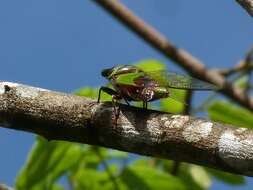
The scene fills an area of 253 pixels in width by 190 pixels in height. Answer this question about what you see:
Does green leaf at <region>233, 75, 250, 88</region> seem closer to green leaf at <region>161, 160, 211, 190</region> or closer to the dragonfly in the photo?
green leaf at <region>161, 160, 211, 190</region>

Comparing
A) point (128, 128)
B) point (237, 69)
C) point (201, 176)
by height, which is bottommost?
point (201, 176)

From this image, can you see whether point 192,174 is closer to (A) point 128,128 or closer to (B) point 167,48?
(B) point 167,48

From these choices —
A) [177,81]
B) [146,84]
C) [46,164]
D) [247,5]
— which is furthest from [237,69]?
[247,5]

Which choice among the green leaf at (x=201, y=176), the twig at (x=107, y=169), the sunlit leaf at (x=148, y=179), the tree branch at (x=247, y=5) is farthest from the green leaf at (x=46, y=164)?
the tree branch at (x=247, y=5)

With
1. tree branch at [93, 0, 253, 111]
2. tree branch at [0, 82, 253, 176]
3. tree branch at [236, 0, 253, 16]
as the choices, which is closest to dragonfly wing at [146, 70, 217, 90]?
tree branch at [0, 82, 253, 176]

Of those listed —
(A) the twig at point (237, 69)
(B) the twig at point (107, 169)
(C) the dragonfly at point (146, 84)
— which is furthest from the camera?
(A) the twig at point (237, 69)

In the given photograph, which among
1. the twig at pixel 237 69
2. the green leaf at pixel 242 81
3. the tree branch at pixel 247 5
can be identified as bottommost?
the green leaf at pixel 242 81

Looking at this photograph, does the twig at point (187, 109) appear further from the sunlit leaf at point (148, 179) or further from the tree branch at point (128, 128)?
the tree branch at point (128, 128)

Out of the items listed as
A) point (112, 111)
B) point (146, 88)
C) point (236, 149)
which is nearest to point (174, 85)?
point (146, 88)
